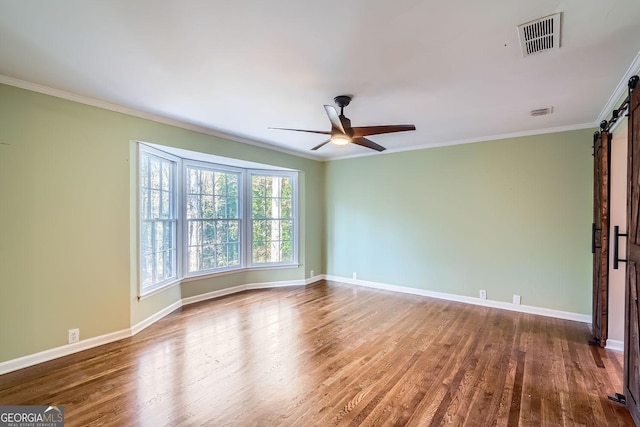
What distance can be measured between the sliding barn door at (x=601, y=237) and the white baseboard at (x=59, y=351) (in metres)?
5.21

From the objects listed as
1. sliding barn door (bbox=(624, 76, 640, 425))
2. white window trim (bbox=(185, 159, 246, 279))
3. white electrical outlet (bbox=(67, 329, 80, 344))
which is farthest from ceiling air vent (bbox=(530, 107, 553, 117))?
white electrical outlet (bbox=(67, 329, 80, 344))

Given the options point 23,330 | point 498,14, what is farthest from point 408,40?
point 23,330

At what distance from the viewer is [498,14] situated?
175cm

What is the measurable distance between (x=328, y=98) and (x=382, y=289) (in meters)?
3.79

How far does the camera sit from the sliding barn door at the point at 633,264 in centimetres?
196

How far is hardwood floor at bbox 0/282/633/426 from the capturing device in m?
2.10

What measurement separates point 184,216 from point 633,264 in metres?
5.00

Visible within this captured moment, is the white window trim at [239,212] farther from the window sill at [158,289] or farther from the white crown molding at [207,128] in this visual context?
the white crown molding at [207,128]

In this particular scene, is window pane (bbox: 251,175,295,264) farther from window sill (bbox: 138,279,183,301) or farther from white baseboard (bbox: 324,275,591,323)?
window sill (bbox: 138,279,183,301)

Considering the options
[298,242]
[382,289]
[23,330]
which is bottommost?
[382,289]

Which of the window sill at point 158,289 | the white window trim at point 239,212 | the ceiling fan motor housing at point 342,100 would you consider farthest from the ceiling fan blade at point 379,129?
the window sill at point 158,289

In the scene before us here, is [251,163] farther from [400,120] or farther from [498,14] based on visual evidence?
[498,14]

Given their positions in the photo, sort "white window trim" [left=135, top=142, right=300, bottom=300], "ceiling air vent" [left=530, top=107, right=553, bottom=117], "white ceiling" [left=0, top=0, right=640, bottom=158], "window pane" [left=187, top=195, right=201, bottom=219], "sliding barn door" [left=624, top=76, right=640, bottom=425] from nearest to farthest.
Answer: "white ceiling" [left=0, top=0, right=640, bottom=158] → "sliding barn door" [left=624, top=76, right=640, bottom=425] → "ceiling air vent" [left=530, top=107, right=553, bottom=117] → "white window trim" [left=135, top=142, right=300, bottom=300] → "window pane" [left=187, top=195, right=201, bottom=219]

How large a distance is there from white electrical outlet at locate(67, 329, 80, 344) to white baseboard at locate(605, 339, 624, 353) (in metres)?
5.53
